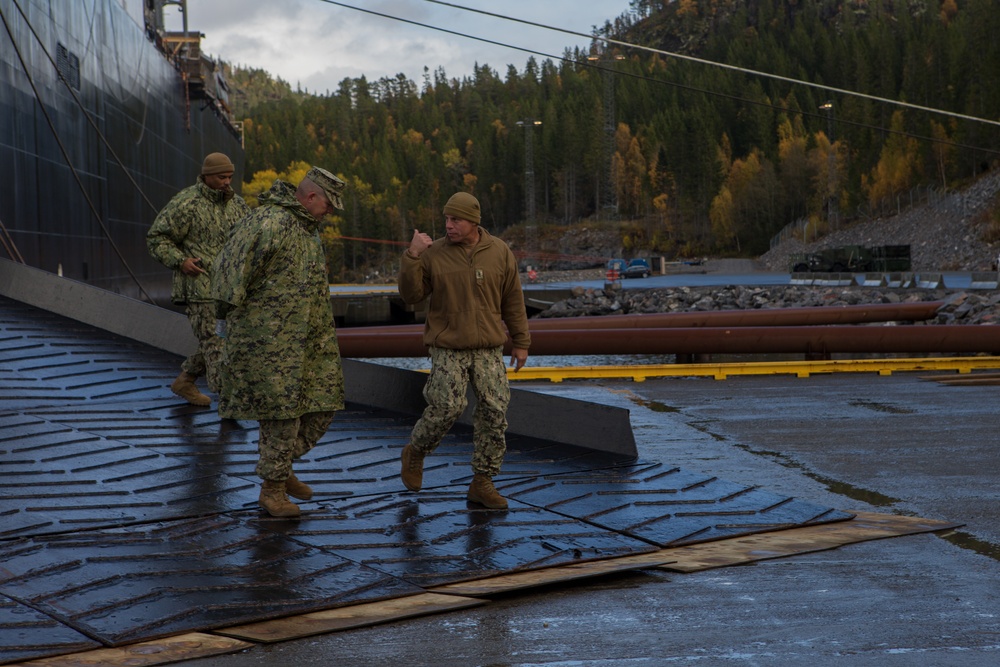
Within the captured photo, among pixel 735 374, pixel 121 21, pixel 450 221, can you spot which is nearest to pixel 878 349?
pixel 735 374

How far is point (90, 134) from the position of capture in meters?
20.1

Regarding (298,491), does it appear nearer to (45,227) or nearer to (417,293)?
(417,293)

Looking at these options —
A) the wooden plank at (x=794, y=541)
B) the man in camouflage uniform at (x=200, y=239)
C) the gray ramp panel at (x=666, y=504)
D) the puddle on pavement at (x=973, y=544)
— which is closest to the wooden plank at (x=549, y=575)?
the wooden plank at (x=794, y=541)

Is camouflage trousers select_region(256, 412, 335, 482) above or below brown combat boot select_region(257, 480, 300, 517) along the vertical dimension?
above

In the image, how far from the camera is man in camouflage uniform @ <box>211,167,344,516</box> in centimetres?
532

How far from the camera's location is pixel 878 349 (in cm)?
1572

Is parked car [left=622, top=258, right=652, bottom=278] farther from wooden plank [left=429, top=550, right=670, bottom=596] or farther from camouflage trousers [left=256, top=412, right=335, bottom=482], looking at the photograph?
wooden plank [left=429, top=550, right=670, bottom=596]

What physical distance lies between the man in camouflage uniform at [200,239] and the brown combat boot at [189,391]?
22 cm

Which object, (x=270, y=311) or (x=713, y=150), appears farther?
(x=713, y=150)

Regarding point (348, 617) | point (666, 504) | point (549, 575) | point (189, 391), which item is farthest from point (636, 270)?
point (348, 617)

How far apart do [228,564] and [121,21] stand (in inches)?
832

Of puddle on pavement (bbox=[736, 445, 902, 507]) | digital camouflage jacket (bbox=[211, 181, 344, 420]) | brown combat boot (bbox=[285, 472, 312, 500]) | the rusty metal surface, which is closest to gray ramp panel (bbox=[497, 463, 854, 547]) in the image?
puddle on pavement (bbox=[736, 445, 902, 507])

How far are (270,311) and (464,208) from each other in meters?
1.17

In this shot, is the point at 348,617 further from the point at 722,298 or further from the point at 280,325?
the point at 722,298
